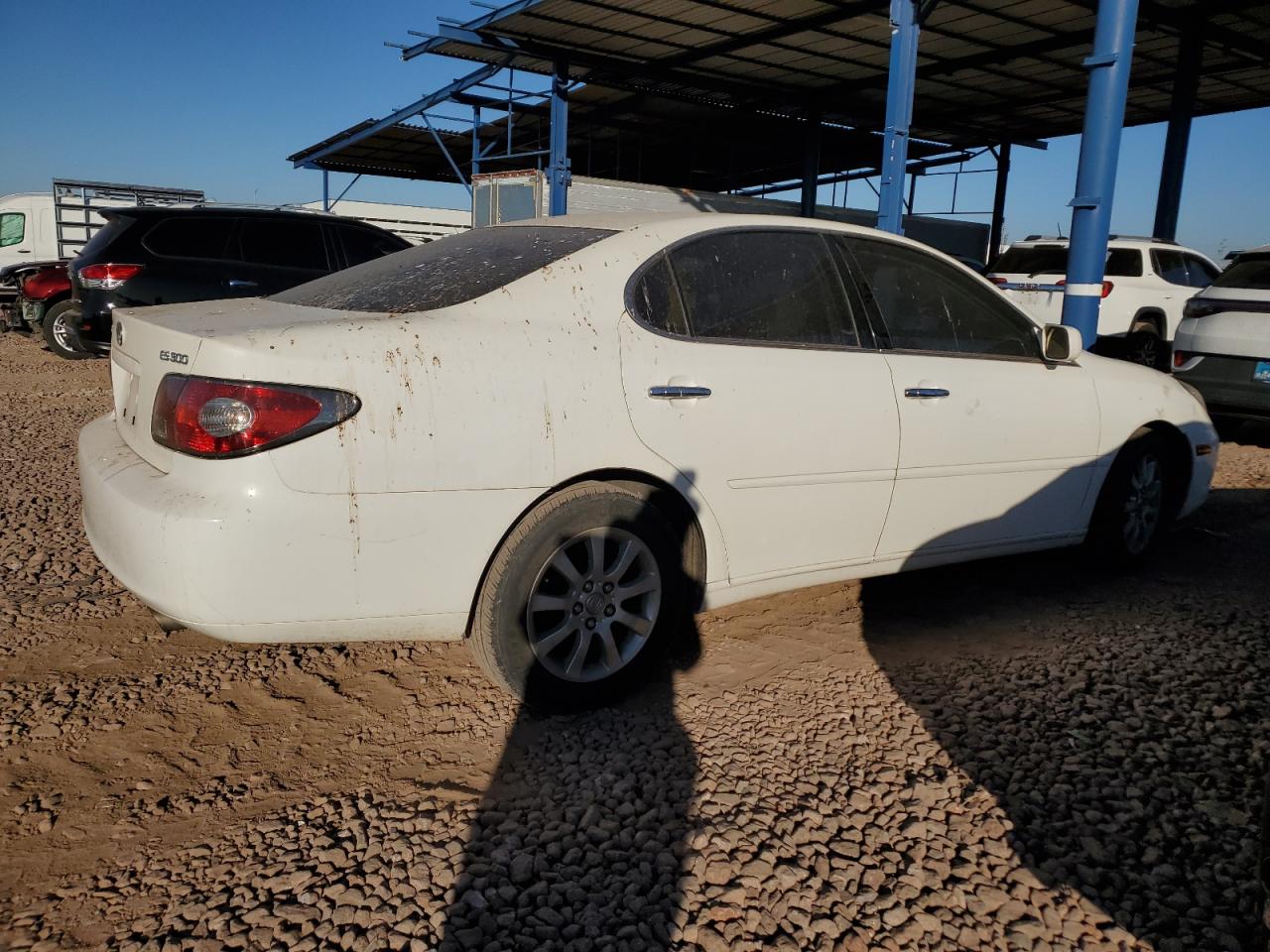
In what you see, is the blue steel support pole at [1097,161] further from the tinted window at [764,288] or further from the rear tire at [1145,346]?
the rear tire at [1145,346]

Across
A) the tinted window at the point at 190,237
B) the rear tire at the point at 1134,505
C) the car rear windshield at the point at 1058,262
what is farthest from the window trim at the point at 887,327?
the car rear windshield at the point at 1058,262

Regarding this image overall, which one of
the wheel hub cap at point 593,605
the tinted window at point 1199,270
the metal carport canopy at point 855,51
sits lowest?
the wheel hub cap at point 593,605

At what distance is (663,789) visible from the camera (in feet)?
8.68

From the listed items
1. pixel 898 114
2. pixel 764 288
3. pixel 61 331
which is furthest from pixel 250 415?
pixel 61 331

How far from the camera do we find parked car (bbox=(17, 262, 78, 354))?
1193cm

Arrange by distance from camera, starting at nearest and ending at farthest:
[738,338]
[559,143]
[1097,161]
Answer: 1. [738,338]
2. [1097,161]
3. [559,143]

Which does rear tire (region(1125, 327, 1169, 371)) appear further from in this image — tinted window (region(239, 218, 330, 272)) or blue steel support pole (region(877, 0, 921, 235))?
tinted window (region(239, 218, 330, 272))

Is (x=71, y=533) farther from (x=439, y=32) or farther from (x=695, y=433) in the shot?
(x=439, y=32)

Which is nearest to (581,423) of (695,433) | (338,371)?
(695,433)

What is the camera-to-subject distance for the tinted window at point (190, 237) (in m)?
9.00

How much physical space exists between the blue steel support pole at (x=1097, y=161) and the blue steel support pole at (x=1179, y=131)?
275 inches

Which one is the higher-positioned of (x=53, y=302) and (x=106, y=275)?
(x=106, y=275)

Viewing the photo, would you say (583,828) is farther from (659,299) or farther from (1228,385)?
(1228,385)

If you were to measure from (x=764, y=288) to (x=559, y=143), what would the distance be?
12.6 metres
